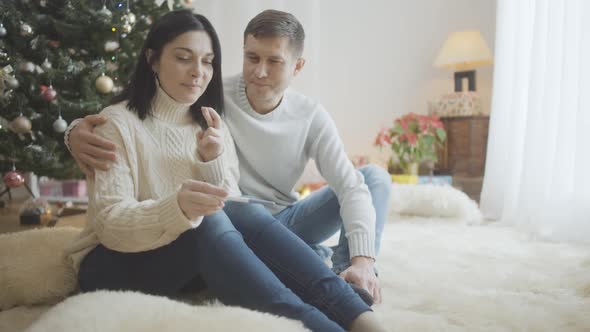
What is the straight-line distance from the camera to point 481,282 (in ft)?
4.27

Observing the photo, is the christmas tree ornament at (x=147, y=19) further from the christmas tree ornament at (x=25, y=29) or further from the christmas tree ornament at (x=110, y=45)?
the christmas tree ornament at (x=25, y=29)

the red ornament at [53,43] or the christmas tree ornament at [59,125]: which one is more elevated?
the red ornament at [53,43]

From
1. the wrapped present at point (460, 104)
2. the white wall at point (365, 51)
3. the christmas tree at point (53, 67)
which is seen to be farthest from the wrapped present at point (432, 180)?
the christmas tree at point (53, 67)

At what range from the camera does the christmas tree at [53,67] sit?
202cm

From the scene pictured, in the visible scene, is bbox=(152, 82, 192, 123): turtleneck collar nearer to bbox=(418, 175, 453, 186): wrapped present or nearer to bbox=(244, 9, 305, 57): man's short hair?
bbox=(244, 9, 305, 57): man's short hair

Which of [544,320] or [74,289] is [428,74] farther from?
[74,289]

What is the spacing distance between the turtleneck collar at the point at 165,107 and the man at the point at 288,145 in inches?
9.7

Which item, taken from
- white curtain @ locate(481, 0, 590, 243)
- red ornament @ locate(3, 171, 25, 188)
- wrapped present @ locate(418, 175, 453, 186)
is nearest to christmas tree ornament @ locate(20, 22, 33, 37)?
red ornament @ locate(3, 171, 25, 188)

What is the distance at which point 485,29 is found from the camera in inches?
127

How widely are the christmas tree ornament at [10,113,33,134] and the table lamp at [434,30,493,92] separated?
7.70 ft

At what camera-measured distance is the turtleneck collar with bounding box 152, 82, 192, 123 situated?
107 centimetres

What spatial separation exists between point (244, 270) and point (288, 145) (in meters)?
0.54

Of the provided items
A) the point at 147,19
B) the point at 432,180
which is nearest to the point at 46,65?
the point at 147,19

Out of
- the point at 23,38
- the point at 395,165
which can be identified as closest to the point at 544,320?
the point at 395,165
